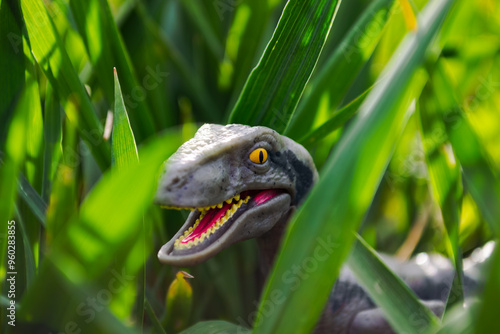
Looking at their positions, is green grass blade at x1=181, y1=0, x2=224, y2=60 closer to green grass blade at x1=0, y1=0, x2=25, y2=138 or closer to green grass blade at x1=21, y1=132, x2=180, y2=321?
green grass blade at x1=0, y1=0, x2=25, y2=138

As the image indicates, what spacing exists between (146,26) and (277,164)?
69 centimetres

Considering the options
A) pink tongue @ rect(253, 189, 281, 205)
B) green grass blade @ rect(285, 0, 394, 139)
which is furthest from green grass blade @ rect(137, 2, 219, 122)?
pink tongue @ rect(253, 189, 281, 205)

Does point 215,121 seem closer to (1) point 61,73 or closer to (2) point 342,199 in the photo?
(1) point 61,73

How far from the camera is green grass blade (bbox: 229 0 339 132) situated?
0.94 m

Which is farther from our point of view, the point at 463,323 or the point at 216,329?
the point at 216,329

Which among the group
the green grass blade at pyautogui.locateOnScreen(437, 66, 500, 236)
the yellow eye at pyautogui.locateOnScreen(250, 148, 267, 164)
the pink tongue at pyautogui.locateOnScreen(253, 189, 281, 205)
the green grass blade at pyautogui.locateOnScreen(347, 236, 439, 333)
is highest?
the green grass blade at pyautogui.locateOnScreen(437, 66, 500, 236)

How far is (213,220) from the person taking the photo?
36.9 inches

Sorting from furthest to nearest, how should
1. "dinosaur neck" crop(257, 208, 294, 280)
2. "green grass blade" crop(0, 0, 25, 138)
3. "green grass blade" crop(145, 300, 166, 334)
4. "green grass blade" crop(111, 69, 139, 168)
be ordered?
"dinosaur neck" crop(257, 208, 294, 280) < "green grass blade" crop(0, 0, 25, 138) < "green grass blade" crop(145, 300, 166, 334) < "green grass blade" crop(111, 69, 139, 168)

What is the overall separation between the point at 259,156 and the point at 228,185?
3.7 inches

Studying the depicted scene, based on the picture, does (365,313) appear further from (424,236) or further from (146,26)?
(146,26)

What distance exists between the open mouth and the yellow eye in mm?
76

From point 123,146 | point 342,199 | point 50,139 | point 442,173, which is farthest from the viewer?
point 50,139

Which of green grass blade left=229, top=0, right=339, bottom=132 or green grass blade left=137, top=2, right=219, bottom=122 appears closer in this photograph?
green grass blade left=229, top=0, right=339, bottom=132

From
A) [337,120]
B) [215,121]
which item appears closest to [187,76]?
[215,121]
